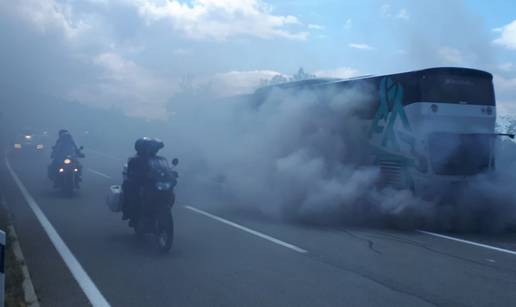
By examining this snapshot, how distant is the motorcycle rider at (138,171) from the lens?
9586mm

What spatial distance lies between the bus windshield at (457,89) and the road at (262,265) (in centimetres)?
293

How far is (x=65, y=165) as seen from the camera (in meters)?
16.2

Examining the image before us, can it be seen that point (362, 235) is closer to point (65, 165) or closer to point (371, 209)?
point (371, 209)

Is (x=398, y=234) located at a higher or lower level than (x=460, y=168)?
lower

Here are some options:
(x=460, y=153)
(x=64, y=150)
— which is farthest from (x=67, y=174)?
(x=460, y=153)

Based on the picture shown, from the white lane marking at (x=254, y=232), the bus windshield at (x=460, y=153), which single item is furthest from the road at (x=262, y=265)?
the bus windshield at (x=460, y=153)

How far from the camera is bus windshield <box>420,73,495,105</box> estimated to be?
465 inches

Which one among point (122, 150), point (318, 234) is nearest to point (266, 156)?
point (318, 234)

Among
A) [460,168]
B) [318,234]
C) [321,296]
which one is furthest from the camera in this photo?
[460,168]

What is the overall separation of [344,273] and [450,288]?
135 cm

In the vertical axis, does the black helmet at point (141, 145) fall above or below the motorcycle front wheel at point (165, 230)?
above

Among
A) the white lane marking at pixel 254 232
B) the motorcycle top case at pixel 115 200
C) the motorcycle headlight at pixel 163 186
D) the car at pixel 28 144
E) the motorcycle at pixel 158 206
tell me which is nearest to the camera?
the motorcycle at pixel 158 206

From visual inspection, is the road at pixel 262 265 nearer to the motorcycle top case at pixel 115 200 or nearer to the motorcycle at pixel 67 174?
the motorcycle top case at pixel 115 200

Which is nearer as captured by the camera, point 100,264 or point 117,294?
point 117,294
